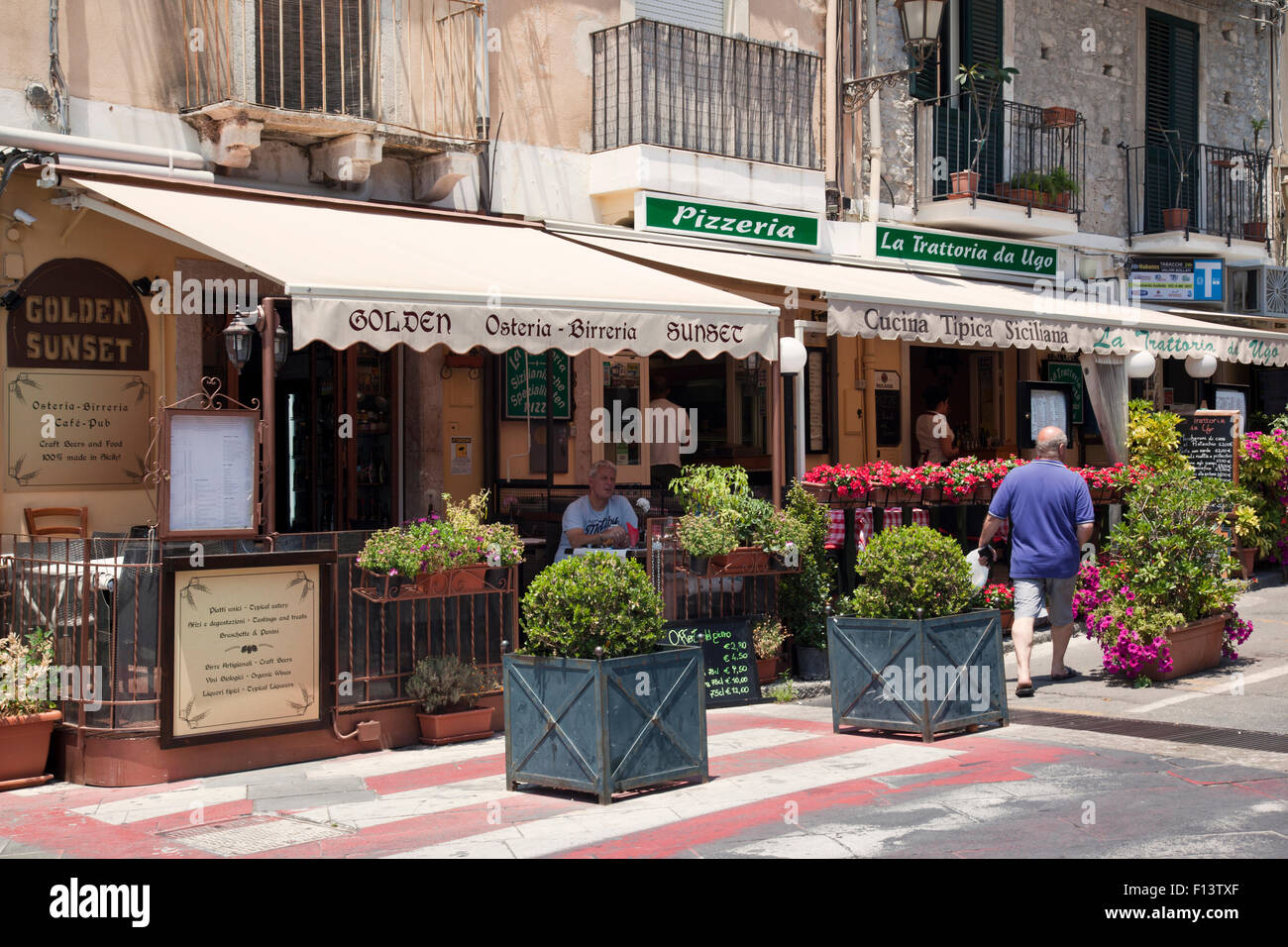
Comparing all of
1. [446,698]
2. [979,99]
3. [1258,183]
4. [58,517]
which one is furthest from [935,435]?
[58,517]

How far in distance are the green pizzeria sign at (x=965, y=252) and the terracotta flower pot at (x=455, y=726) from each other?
8.59m

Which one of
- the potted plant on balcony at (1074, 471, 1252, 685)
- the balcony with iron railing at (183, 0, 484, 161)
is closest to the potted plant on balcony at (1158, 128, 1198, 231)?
the potted plant on balcony at (1074, 471, 1252, 685)

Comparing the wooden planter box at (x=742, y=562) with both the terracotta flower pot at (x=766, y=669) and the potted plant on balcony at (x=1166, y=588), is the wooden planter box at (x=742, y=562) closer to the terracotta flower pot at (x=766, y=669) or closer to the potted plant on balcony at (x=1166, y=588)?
the terracotta flower pot at (x=766, y=669)

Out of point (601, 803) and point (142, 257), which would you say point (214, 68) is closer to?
point (142, 257)

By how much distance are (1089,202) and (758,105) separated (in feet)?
20.9

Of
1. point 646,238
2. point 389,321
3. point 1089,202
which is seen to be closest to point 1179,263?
point 1089,202

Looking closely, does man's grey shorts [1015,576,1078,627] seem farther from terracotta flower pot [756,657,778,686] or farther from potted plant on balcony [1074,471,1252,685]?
terracotta flower pot [756,657,778,686]

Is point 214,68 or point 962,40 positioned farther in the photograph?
point 962,40

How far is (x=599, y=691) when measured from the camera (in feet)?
22.6

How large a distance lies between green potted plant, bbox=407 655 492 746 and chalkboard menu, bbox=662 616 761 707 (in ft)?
5.35

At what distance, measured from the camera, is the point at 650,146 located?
42.6ft

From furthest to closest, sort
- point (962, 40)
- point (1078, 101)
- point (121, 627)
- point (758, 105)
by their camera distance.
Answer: point (1078, 101)
point (962, 40)
point (758, 105)
point (121, 627)

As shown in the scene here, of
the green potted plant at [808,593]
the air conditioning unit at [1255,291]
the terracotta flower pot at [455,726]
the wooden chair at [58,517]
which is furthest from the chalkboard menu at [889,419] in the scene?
the wooden chair at [58,517]

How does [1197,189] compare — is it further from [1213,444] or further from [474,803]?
[474,803]
